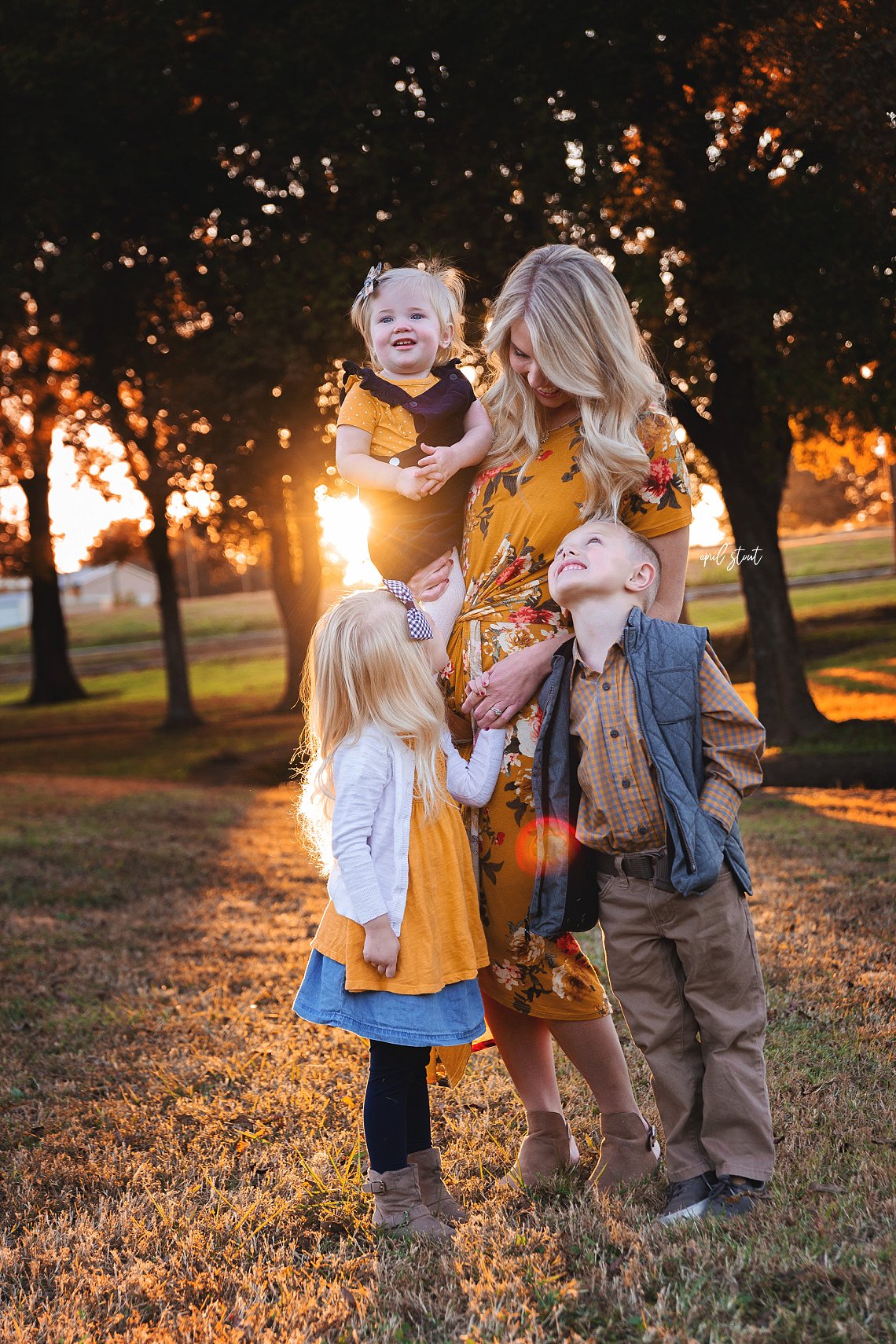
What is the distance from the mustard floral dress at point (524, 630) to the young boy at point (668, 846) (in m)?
0.09

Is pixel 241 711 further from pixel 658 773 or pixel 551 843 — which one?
pixel 658 773

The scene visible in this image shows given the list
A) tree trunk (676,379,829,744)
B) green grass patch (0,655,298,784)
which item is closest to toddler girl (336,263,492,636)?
tree trunk (676,379,829,744)

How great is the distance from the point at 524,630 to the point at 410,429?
72 cm

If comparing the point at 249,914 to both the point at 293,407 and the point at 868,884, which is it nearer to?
the point at 868,884

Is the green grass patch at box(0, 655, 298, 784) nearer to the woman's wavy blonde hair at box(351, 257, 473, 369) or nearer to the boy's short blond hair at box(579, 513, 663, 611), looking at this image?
the woman's wavy blonde hair at box(351, 257, 473, 369)

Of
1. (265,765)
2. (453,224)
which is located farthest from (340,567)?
(453,224)

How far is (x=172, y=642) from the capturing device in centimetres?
2164

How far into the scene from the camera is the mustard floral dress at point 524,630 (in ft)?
9.45

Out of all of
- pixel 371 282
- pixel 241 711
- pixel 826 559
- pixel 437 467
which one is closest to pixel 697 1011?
pixel 437 467

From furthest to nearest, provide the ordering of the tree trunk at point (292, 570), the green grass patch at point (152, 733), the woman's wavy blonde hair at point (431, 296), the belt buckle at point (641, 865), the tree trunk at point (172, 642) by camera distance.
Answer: the tree trunk at point (172, 642) → the green grass patch at point (152, 733) → the tree trunk at point (292, 570) → the woman's wavy blonde hair at point (431, 296) → the belt buckle at point (641, 865)

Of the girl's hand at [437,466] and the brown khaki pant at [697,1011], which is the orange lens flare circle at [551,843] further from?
the girl's hand at [437,466]

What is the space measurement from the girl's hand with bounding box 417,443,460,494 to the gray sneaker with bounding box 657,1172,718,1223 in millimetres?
1895

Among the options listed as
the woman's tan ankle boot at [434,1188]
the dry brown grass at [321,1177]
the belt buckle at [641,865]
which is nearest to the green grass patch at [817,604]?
the dry brown grass at [321,1177]

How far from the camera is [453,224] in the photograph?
33.2 ft
